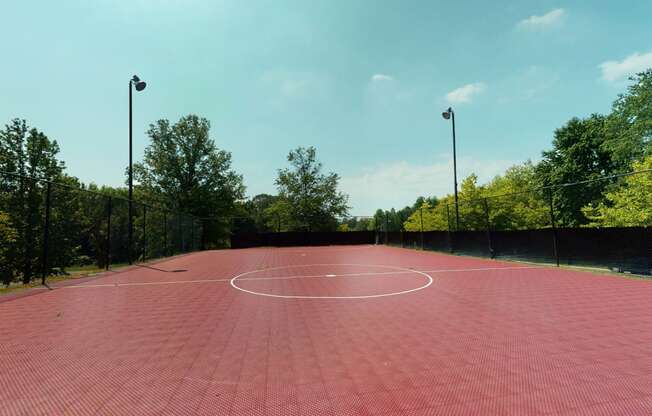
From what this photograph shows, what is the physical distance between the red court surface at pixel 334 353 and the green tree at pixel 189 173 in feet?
92.4

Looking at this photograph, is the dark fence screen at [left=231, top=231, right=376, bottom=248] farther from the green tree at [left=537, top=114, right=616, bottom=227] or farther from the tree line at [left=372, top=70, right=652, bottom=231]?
the green tree at [left=537, top=114, right=616, bottom=227]

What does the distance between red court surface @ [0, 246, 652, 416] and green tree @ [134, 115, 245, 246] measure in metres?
28.2

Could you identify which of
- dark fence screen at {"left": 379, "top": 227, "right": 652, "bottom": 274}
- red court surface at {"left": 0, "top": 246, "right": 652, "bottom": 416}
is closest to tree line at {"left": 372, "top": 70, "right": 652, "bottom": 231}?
dark fence screen at {"left": 379, "top": 227, "right": 652, "bottom": 274}

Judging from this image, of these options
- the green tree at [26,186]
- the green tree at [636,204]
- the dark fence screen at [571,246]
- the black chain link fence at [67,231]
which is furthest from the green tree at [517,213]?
the green tree at [26,186]

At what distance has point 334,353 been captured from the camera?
3391 millimetres

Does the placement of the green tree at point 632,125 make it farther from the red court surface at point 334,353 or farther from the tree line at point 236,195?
the red court surface at point 334,353

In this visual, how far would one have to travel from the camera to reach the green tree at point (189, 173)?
33.3 meters

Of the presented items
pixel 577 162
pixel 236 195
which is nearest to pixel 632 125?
pixel 577 162

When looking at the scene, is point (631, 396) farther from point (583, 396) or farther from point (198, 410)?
point (198, 410)

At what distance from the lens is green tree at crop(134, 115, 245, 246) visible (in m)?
33.3

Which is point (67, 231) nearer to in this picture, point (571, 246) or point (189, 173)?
point (189, 173)

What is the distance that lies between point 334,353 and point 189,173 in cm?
3509

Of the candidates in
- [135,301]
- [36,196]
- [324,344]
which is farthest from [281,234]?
[324,344]

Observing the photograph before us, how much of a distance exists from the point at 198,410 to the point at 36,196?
54.6 ft
